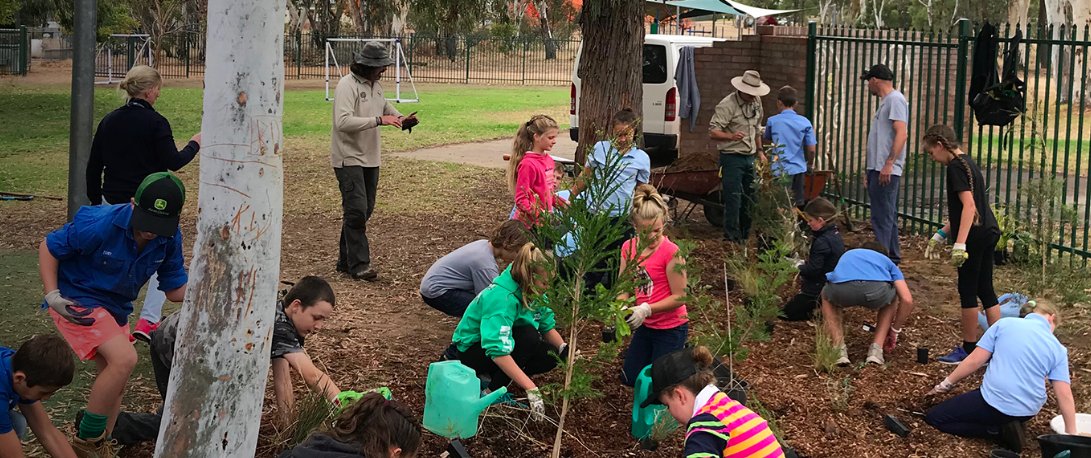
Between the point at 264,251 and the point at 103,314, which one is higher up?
the point at 264,251

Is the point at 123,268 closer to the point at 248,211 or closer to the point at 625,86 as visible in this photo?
the point at 248,211

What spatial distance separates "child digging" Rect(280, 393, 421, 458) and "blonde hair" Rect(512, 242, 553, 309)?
3.95 feet

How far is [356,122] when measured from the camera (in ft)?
27.4

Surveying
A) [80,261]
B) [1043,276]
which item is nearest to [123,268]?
[80,261]

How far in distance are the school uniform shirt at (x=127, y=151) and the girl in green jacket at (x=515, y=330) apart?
204 centimetres

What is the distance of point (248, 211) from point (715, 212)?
818 cm

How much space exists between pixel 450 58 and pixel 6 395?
123ft

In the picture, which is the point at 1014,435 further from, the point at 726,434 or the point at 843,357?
the point at 726,434

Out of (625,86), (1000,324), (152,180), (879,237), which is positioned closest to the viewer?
(152,180)

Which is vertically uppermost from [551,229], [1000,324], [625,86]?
[625,86]

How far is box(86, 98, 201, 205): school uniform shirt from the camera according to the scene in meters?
6.46

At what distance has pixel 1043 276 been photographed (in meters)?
7.94

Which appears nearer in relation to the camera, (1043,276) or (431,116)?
(1043,276)

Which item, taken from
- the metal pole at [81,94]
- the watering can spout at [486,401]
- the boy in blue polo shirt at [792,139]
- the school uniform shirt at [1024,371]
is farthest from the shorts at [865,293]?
the metal pole at [81,94]
